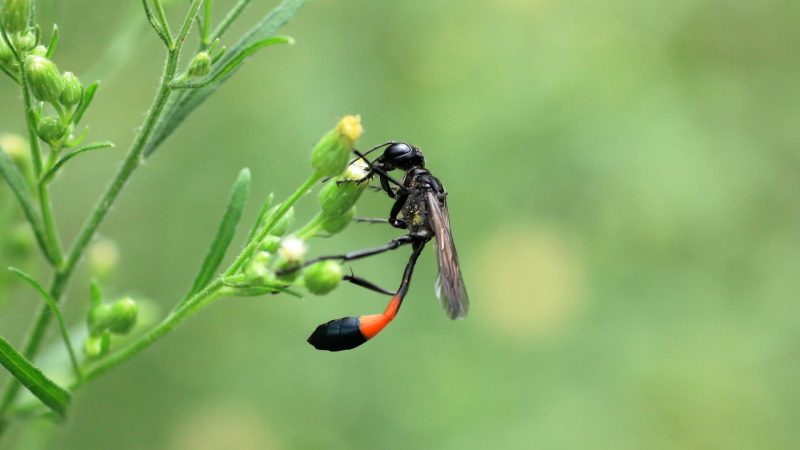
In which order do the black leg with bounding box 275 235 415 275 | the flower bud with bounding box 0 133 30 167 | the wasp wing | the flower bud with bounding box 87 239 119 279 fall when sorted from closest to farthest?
the black leg with bounding box 275 235 415 275 → the wasp wing → the flower bud with bounding box 0 133 30 167 → the flower bud with bounding box 87 239 119 279

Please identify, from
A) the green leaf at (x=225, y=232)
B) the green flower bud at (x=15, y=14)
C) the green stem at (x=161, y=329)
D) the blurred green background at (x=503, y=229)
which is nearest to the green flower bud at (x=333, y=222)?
the green leaf at (x=225, y=232)

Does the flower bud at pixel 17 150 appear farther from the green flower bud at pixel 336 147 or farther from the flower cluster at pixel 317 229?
the green flower bud at pixel 336 147

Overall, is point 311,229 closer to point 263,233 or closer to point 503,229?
point 263,233

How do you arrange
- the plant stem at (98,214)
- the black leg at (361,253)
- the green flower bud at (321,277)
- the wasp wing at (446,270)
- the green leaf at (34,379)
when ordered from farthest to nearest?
the wasp wing at (446,270), the black leg at (361,253), the green flower bud at (321,277), the plant stem at (98,214), the green leaf at (34,379)

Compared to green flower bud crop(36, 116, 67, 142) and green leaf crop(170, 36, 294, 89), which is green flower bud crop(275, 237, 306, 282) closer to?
green leaf crop(170, 36, 294, 89)

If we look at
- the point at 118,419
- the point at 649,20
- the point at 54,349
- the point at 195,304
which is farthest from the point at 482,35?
the point at 195,304

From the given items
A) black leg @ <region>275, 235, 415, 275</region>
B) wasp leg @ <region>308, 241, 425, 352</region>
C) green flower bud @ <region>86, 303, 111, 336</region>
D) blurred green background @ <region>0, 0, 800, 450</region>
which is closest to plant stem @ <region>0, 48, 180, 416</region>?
green flower bud @ <region>86, 303, 111, 336</region>
